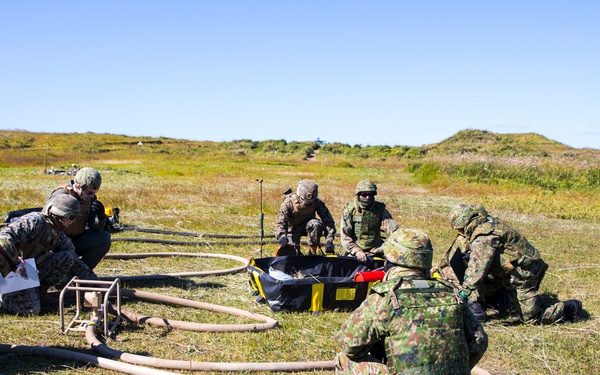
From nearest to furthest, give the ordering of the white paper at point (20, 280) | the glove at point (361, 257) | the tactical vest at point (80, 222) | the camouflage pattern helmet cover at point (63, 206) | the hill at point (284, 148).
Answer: the white paper at point (20, 280) < the camouflage pattern helmet cover at point (63, 206) < the tactical vest at point (80, 222) < the glove at point (361, 257) < the hill at point (284, 148)

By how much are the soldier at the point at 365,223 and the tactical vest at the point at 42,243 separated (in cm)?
391

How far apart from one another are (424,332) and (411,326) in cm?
8

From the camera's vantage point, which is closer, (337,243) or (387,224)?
(387,224)

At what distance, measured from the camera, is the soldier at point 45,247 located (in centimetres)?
568

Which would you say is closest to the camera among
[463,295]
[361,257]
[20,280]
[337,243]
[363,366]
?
[363,366]

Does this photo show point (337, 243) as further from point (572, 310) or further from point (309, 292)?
point (572, 310)

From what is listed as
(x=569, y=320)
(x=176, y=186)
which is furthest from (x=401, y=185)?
(x=569, y=320)

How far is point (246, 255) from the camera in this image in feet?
33.1

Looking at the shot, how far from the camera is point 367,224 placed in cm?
838

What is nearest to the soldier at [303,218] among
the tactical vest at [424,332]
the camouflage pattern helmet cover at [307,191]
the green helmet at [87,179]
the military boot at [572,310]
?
the camouflage pattern helmet cover at [307,191]

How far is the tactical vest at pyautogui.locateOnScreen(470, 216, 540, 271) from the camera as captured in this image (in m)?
6.37

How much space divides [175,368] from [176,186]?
17.5 meters

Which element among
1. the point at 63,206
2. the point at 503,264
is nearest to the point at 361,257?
the point at 503,264

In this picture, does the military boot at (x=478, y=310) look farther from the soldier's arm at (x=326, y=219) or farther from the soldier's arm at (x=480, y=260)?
the soldier's arm at (x=326, y=219)
